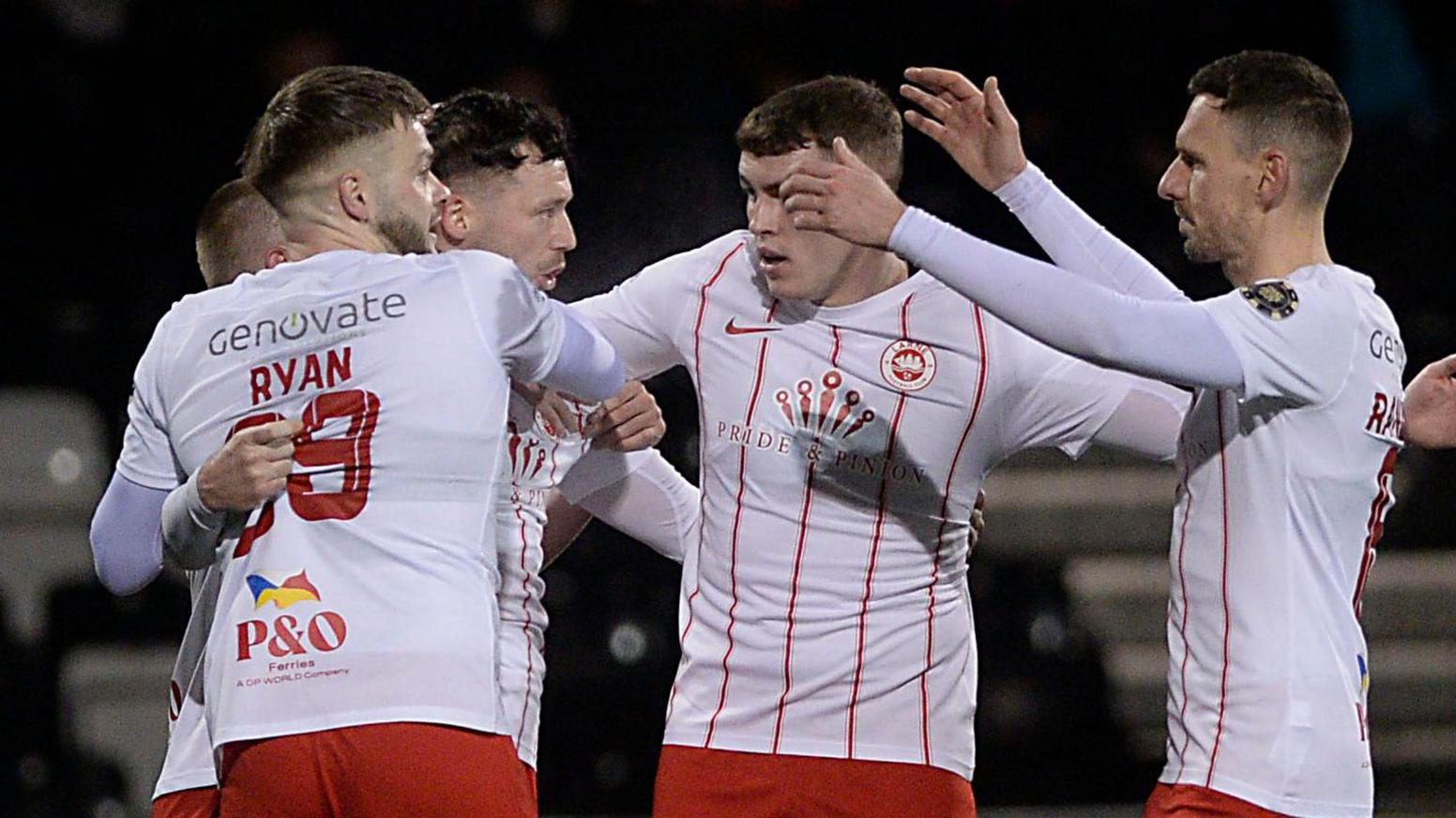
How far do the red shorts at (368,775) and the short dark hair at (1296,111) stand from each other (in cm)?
170

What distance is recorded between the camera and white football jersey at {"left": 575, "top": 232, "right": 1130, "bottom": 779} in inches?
133

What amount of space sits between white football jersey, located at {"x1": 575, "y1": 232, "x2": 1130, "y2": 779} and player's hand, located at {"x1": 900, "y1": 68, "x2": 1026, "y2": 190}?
1.00ft

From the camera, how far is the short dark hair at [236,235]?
11.8 feet

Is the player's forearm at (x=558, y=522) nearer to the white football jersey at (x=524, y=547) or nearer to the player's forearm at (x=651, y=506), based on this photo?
the player's forearm at (x=651, y=506)

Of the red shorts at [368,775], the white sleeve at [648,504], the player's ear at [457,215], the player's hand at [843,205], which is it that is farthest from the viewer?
the white sleeve at [648,504]

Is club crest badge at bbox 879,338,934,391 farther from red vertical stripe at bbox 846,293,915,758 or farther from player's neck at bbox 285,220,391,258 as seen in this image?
player's neck at bbox 285,220,391,258

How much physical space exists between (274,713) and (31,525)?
4171 millimetres

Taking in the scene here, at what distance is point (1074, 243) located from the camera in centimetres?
330

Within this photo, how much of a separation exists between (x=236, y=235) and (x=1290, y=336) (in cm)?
200

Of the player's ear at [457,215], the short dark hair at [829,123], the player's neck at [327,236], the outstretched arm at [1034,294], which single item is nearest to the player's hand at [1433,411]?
the outstretched arm at [1034,294]

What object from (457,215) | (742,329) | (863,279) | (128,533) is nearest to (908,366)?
(863,279)

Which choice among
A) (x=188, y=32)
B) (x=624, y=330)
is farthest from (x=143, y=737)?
(x=624, y=330)

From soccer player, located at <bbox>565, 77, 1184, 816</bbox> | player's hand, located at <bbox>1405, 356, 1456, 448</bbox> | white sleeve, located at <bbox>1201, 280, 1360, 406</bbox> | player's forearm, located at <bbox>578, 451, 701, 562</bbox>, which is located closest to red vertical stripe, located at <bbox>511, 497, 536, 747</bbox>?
soccer player, located at <bbox>565, 77, 1184, 816</bbox>

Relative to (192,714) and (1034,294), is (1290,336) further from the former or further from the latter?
(192,714)
